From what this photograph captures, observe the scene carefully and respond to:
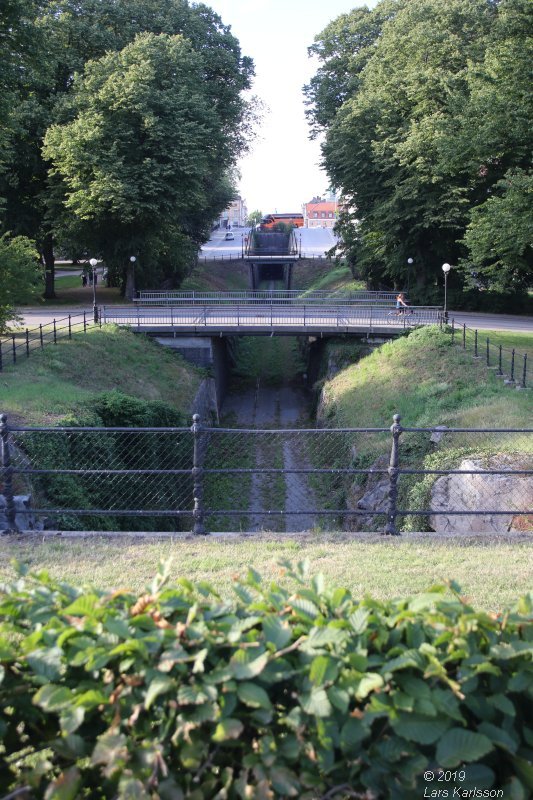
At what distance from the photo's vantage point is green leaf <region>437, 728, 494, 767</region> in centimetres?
284

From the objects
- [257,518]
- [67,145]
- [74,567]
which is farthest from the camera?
[67,145]

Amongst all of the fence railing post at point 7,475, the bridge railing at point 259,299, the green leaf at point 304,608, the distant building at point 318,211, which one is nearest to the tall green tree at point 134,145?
the bridge railing at point 259,299

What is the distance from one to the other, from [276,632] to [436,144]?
3078cm

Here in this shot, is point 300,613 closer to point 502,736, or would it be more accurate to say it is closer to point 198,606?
point 198,606

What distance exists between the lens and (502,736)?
2.95m

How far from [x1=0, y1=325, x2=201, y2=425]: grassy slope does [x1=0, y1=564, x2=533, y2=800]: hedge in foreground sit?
41.8 feet

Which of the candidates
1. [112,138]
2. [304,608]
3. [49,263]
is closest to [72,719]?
[304,608]

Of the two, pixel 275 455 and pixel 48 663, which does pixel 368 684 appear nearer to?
pixel 48 663

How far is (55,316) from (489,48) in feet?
75.0

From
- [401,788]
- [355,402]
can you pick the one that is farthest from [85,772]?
[355,402]

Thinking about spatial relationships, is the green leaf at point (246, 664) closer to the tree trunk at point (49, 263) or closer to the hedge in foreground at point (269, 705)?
the hedge in foreground at point (269, 705)

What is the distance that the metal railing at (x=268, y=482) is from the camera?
8.21m

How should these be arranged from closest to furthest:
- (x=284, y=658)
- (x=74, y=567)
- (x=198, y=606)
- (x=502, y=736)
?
(x=502, y=736)
(x=284, y=658)
(x=198, y=606)
(x=74, y=567)

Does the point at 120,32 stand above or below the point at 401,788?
above
